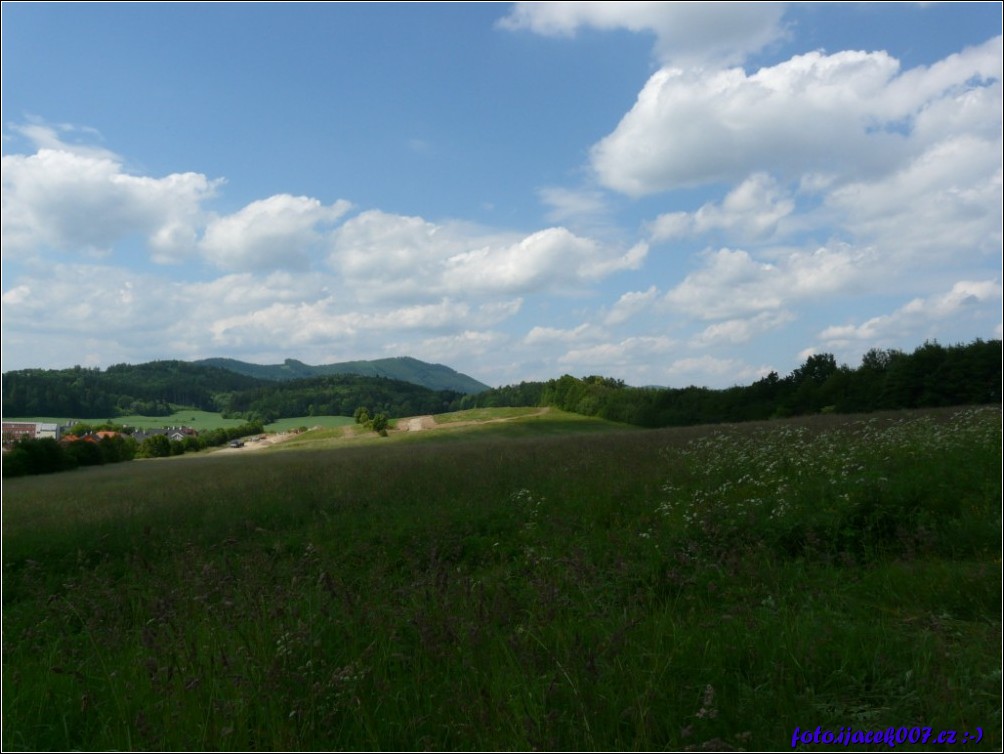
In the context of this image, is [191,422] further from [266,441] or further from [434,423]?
[434,423]

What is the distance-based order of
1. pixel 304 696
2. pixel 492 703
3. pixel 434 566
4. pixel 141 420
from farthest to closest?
pixel 141 420 → pixel 434 566 → pixel 304 696 → pixel 492 703

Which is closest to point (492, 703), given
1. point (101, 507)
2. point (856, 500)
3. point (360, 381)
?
point (856, 500)

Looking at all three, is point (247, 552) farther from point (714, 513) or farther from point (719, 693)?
point (719, 693)

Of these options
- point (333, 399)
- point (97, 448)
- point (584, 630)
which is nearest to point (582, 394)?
point (333, 399)

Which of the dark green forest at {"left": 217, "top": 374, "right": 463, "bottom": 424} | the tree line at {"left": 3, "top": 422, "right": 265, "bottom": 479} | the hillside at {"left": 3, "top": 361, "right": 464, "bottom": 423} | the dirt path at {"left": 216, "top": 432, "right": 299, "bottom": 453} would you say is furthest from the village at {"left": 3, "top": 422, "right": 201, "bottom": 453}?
the dark green forest at {"left": 217, "top": 374, "right": 463, "bottom": 424}

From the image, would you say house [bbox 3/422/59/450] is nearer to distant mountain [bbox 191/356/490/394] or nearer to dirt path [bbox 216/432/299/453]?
dirt path [bbox 216/432/299/453]

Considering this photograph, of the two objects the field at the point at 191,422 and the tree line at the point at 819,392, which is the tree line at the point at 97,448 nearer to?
the field at the point at 191,422


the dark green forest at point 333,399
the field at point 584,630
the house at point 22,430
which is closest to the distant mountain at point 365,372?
the dark green forest at point 333,399

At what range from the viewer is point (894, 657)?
3602 millimetres

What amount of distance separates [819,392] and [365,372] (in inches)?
3148

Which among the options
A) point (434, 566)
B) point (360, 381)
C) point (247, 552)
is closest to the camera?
point (434, 566)

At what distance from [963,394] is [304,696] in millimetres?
47026

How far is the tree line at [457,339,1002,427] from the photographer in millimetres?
40469

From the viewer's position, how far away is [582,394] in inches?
2392
